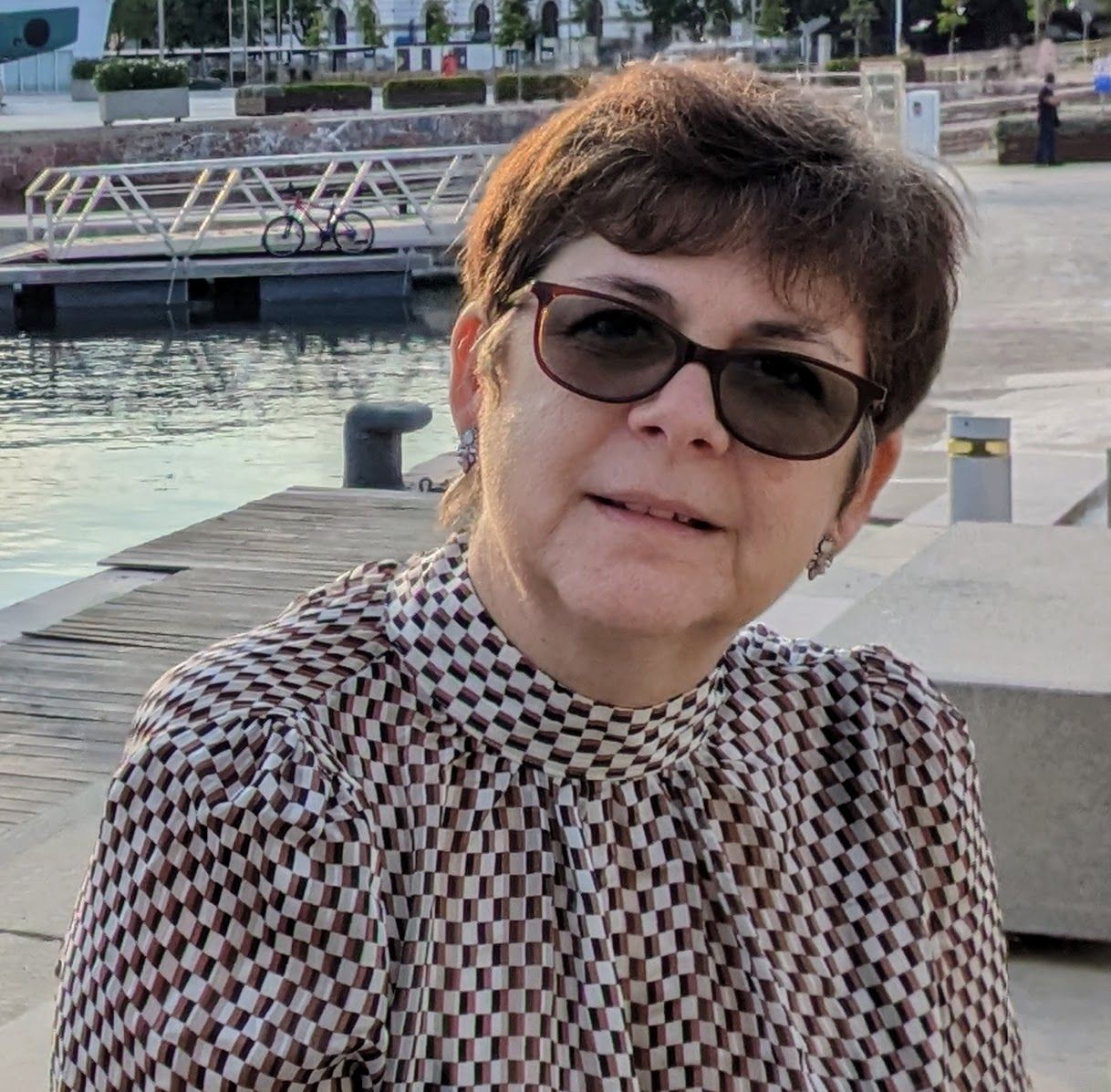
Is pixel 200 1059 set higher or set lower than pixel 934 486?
higher

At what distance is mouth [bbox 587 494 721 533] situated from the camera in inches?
51.3

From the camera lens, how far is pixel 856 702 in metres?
1.52

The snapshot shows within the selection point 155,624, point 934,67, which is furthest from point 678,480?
point 934,67

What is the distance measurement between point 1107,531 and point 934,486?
3.94m

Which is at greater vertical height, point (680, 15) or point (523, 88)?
point (680, 15)

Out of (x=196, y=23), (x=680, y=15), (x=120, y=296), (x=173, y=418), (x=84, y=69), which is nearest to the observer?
(x=173, y=418)

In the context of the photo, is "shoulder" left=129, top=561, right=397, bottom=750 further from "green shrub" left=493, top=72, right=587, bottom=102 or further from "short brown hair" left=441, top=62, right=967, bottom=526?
"green shrub" left=493, top=72, right=587, bottom=102

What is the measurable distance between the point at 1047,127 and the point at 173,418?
72.4 feet

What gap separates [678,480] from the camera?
1.30 m

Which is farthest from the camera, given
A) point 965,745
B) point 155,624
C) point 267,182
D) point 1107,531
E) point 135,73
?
point 135,73

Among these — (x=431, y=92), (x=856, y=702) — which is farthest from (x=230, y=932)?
(x=431, y=92)

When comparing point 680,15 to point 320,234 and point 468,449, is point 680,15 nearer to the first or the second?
point 320,234

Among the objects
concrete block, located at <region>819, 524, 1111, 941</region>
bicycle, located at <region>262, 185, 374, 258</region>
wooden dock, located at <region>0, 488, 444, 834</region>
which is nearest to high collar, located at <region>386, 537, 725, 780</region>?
concrete block, located at <region>819, 524, 1111, 941</region>

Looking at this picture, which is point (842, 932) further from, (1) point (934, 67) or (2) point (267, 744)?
(1) point (934, 67)
